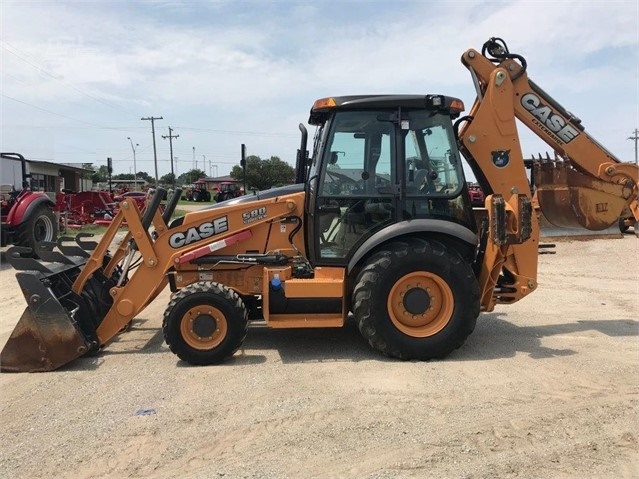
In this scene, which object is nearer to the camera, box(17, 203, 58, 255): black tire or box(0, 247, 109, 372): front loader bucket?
box(0, 247, 109, 372): front loader bucket

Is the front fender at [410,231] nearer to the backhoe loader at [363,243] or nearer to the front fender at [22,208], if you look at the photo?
the backhoe loader at [363,243]

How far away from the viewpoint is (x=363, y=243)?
5246 mm

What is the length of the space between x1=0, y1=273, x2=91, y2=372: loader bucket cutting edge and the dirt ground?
0.42 feet

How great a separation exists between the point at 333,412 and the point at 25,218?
34.5 feet

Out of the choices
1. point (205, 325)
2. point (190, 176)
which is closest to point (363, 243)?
point (205, 325)

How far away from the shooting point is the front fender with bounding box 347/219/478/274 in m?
5.13

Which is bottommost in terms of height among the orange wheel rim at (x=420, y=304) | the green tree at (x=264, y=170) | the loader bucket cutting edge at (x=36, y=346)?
the loader bucket cutting edge at (x=36, y=346)

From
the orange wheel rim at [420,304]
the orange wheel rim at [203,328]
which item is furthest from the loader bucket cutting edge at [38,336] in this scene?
the orange wheel rim at [420,304]

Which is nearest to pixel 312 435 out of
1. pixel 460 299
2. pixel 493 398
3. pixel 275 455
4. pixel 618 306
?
pixel 275 455

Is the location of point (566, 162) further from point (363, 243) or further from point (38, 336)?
point (38, 336)

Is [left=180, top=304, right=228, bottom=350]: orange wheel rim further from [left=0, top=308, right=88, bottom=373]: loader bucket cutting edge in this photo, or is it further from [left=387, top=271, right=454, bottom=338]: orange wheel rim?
[left=387, top=271, right=454, bottom=338]: orange wheel rim

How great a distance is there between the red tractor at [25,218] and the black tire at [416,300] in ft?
30.7

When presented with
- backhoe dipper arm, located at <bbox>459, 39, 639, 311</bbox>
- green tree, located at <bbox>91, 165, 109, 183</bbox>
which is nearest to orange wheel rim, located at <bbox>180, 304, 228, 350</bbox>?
backhoe dipper arm, located at <bbox>459, 39, 639, 311</bbox>

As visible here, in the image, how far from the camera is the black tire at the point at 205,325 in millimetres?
5062
